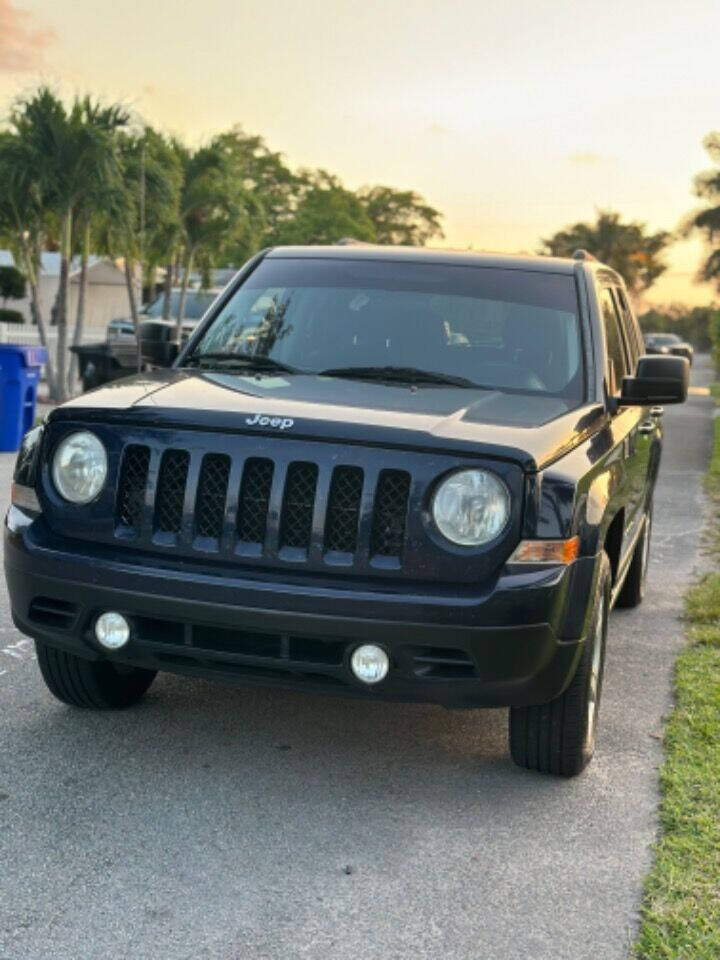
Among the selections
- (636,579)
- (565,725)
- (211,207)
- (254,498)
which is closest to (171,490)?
(254,498)

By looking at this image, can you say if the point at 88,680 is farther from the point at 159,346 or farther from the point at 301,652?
the point at 159,346

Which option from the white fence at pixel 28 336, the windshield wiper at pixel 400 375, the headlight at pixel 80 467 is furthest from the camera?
the white fence at pixel 28 336

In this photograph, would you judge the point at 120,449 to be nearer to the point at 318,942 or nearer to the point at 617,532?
the point at 318,942

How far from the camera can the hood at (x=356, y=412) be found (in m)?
4.04

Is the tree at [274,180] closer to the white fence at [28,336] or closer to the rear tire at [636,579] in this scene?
the white fence at [28,336]

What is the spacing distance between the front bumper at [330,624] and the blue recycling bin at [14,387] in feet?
32.5

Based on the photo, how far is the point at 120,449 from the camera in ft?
13.9

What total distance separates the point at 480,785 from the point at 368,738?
570 millimetres

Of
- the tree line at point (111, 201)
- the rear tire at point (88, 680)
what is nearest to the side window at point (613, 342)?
the rear tire at point (88, 680)

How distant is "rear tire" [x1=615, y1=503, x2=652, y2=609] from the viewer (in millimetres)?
7320

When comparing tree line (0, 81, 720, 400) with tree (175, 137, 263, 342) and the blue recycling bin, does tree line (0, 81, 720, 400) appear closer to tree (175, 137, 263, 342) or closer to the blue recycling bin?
tree (175, 137, 263, 342)

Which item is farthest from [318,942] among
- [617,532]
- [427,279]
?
[427,279]

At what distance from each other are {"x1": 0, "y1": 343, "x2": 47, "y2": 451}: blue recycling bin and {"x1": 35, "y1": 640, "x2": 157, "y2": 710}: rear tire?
9216 mm

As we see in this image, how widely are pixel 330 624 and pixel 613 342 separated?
94.7 inches
